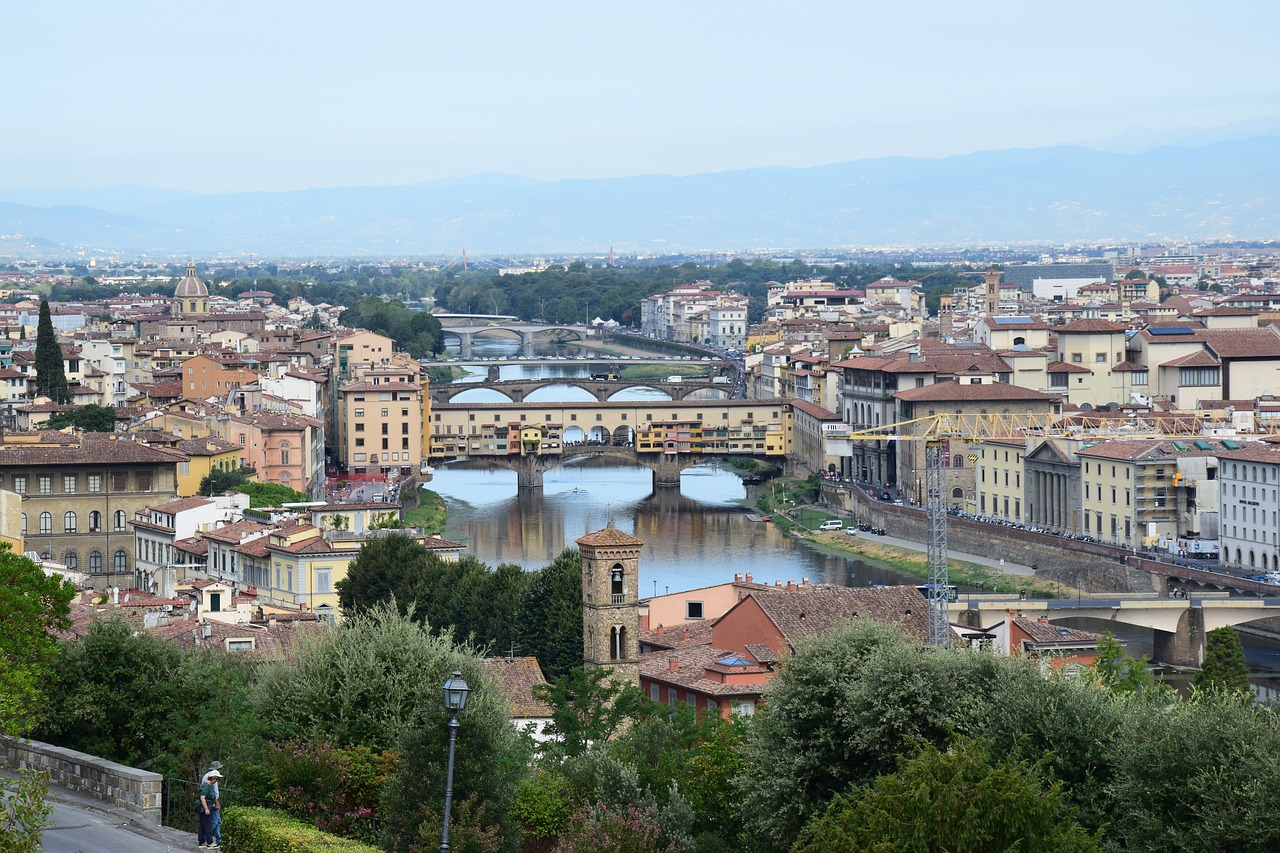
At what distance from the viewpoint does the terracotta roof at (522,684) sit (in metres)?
18.5

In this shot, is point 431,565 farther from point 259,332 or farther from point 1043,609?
point 259,332

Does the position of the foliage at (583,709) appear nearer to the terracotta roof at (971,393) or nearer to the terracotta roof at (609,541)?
the terracotta roof at (609,541)

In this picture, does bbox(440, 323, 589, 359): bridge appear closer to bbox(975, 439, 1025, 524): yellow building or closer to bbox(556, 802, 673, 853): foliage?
bbox(975, 439, 1025, 524): yellow building

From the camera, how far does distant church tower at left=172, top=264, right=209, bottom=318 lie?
3570 inches

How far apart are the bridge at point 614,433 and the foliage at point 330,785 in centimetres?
4483

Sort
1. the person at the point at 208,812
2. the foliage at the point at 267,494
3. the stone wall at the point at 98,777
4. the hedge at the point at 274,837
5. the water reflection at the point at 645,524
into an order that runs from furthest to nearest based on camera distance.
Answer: the water reflection at the point at 645,524 → the foliage at the point at 267,494 → the stone wall at the point at 98,777 → the person at the point at 208,812 → the hedge at the point at 274,837

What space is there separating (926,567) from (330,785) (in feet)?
101

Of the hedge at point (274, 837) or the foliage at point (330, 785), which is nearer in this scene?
the hedge at point (274, 837)

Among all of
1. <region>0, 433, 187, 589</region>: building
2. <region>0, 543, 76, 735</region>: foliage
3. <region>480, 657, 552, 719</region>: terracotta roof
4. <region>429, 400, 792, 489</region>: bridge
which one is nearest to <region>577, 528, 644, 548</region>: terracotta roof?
<region>480, 657, 552, 719</region>: terracotta roof

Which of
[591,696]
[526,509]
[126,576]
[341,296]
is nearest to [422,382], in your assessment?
Answer: [526,509]

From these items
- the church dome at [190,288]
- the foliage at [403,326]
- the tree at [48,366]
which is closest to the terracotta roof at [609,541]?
the tree at [48,366]

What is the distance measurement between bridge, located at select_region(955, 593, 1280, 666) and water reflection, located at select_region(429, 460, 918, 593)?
651cm

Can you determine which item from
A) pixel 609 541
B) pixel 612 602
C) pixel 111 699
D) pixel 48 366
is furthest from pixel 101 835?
pixel 48 366

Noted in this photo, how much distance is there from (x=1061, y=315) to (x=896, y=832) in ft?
230
